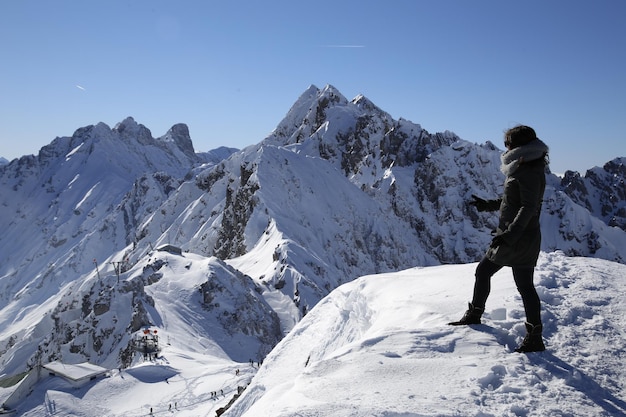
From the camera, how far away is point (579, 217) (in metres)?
118

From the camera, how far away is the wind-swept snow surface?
4.31 m

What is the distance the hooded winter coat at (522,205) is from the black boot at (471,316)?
71cm

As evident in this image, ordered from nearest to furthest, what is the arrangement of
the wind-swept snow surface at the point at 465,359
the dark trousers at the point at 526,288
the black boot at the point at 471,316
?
the wind-swept snow surface at the point at 465,359
the dark trousers at the point at 526,288
the black boot at the point at 471,316

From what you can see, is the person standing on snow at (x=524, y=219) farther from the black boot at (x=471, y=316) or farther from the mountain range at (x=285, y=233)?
the mountain range at (x=285, y=233)

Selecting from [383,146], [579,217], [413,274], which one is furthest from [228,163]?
[413,274]

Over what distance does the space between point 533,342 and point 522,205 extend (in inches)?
61.0

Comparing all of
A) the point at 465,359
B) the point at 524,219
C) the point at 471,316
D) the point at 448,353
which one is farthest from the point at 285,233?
the point at 524,219

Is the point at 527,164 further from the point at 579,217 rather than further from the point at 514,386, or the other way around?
the point at 579,217

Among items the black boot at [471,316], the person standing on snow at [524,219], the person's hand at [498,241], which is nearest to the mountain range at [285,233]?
the black boot at [471,316]

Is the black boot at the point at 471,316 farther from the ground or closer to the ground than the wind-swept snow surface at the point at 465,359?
farther from the ground

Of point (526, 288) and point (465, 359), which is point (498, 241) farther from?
point (465, 359)

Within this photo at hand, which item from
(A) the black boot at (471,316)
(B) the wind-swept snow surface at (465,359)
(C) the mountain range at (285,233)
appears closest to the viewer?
(B) the wind-swept snow surface at (465,359)

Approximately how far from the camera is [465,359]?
5086 mm

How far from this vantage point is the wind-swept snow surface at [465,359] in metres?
4.31
